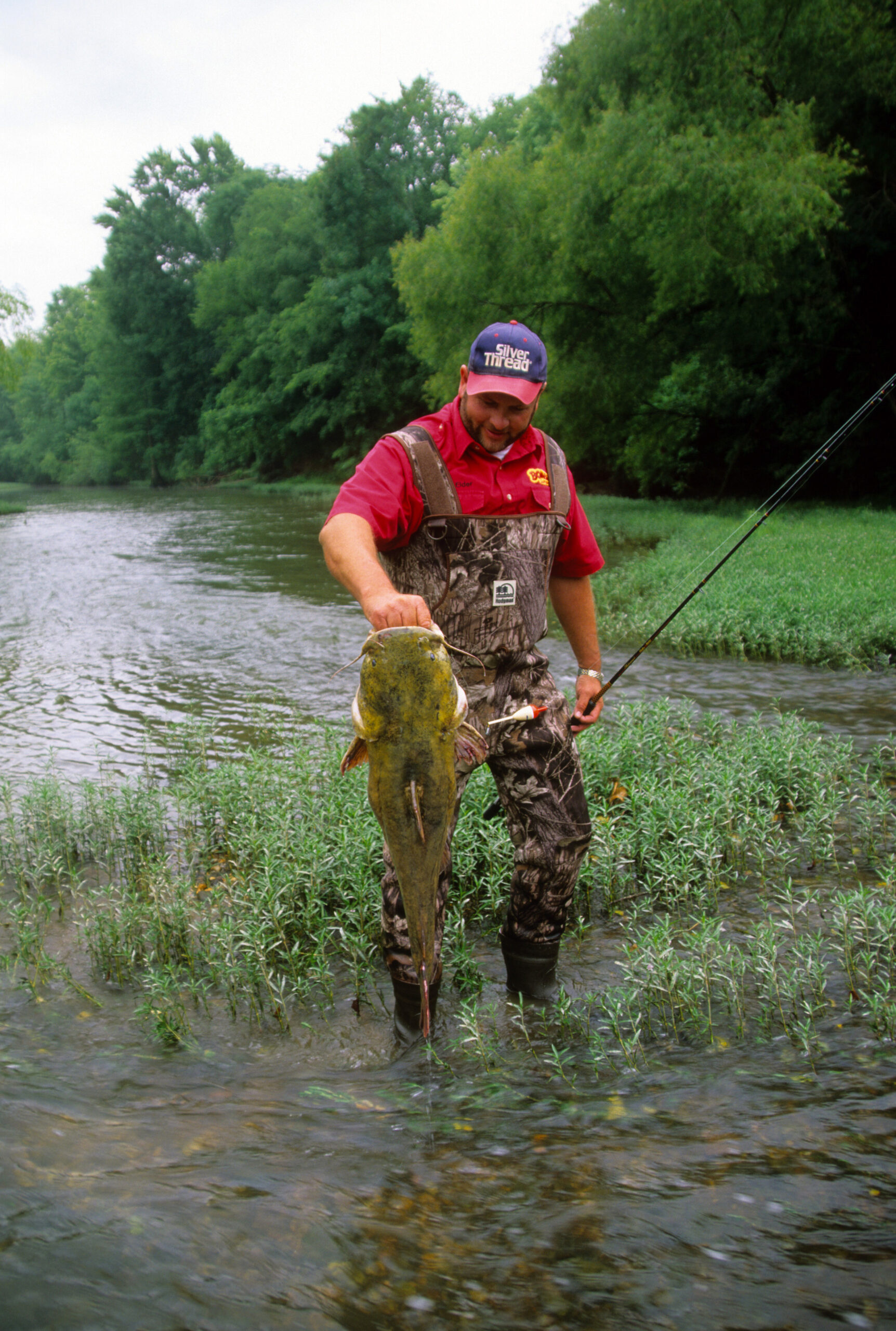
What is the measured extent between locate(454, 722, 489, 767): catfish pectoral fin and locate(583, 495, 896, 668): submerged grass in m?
7.78

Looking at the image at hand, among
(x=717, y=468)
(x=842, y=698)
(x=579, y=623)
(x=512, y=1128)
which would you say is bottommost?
(x=512, y=1128)

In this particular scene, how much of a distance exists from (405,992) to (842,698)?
6546mm

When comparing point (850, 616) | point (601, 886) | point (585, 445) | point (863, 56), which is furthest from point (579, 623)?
point (585, 445)

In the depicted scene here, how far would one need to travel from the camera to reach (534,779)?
137 inches

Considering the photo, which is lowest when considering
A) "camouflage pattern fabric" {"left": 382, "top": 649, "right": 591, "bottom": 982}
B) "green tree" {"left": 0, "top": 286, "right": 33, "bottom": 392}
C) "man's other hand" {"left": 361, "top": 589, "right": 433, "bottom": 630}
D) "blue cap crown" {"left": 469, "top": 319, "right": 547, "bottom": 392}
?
"camouflage pattern fabric" {"left": 382, "top": 649, "right": 591, "bottom": 982}

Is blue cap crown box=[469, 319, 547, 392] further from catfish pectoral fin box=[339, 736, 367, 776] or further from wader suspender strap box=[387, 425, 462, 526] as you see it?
catfish pectoral fin box=[339, 736, 367, 776]

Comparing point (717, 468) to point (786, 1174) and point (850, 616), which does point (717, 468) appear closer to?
point (850, 616)

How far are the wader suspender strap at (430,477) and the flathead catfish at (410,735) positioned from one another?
851mm

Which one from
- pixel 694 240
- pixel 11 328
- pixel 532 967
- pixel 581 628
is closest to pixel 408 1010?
pixel 532 967

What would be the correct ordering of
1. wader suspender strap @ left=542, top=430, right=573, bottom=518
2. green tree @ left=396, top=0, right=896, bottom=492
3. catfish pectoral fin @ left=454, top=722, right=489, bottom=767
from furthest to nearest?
green tree @ left=396, top=0, right=896, bottom=492
wader suspender strap @ left=542, top=430, right=573, bottom=518
catfish pectoral fin @ left=454, top=722, right=489, bottom=767

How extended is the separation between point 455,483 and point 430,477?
4.5 inches

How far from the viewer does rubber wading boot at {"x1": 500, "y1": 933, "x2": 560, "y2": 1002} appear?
12.1ft

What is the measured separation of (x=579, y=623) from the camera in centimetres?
403

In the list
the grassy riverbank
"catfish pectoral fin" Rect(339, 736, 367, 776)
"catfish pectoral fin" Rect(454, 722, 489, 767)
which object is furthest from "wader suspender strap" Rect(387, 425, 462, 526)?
the grassy riverbank
